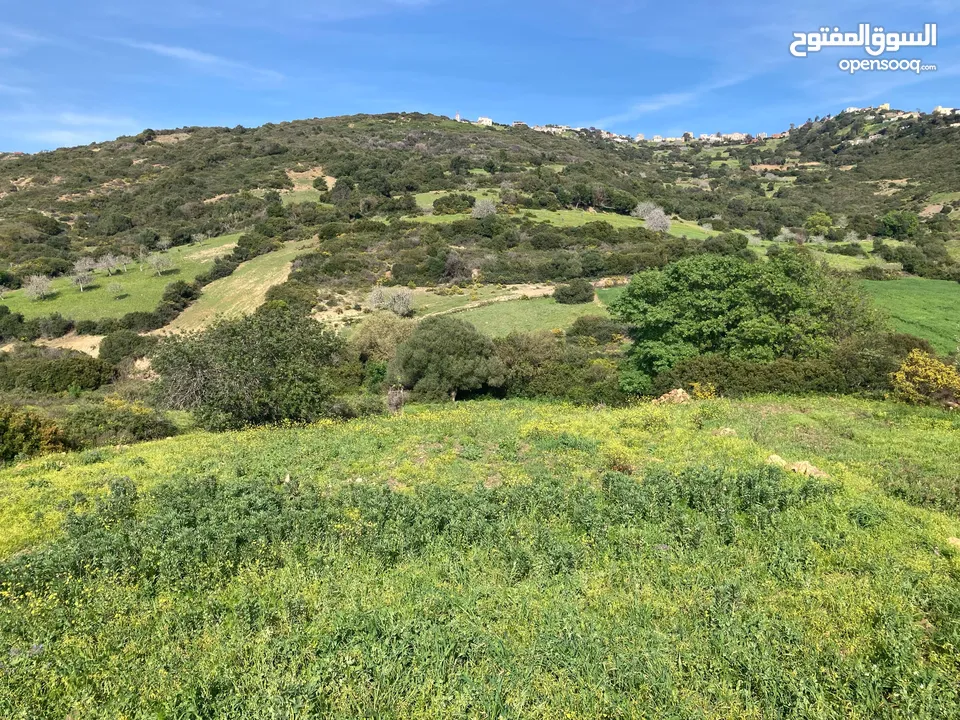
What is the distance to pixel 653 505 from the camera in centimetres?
886

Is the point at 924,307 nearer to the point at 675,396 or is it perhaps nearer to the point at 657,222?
the point at 675,396

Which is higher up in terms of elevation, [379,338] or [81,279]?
[81,279]

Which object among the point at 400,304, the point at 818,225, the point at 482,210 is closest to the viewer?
the point at 400,304

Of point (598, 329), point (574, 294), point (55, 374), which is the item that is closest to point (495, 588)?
point (598, 329)

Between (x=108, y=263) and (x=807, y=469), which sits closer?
(x=807, y=469)

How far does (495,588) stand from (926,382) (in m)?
17.4

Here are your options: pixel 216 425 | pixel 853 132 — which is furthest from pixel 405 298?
pixel 853 132

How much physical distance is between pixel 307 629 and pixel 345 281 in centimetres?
5049

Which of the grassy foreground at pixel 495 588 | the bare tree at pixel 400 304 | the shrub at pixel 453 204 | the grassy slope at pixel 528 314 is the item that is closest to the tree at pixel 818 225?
the grassy slope at pixel 528 314

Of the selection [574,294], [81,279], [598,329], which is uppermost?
[81,279]

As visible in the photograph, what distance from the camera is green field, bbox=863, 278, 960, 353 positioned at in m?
32.8

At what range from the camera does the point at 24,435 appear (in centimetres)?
1598

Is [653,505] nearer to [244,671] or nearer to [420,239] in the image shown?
[244,671]

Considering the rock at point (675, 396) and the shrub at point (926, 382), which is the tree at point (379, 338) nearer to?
the rock at point (675, 396)
